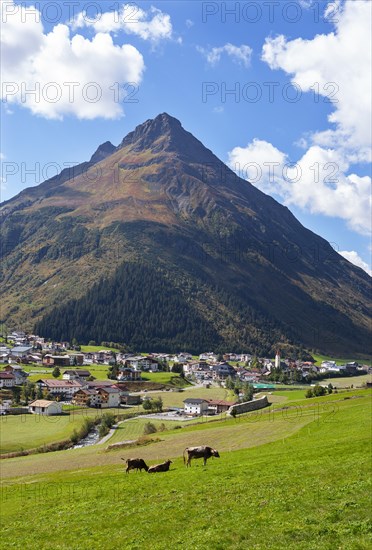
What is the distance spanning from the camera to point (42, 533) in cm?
2256

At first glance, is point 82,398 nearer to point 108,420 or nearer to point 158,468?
point 108,420

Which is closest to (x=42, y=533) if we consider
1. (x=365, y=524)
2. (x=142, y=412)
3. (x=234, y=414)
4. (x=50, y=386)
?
(x=365, y=524)

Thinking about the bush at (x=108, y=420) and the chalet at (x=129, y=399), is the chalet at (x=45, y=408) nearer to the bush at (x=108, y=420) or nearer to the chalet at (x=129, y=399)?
the chalet at (x=129, y=399)

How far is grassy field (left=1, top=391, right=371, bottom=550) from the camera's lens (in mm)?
18344

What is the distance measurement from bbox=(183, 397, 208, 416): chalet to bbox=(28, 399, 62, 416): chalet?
107 feet

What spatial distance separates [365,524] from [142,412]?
110168 millimetres

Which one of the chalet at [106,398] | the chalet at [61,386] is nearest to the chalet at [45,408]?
the chalet at [106,398]

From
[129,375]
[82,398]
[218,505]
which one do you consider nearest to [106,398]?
[82,398]

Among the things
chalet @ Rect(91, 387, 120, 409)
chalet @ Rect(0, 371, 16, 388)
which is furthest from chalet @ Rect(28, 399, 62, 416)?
chalet @ Rect(0, 371, 16, 388)

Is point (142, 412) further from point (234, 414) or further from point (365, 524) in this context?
point (365, 524)

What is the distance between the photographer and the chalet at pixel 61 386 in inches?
5782

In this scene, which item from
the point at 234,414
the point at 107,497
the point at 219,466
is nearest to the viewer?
the point at 107,497

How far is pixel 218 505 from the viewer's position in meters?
22.9

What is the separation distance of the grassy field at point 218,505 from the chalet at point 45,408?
3299 inches
